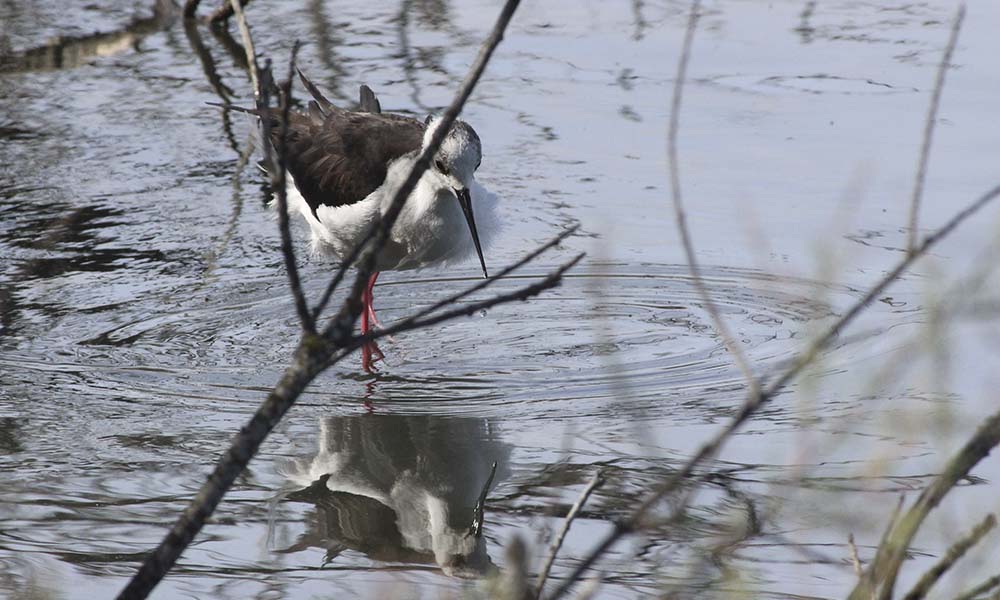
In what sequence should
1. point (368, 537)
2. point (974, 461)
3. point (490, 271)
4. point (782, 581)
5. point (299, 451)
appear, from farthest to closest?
point (490, 271) → point (299, 451) → point (368, 537) → point (782, 581) → point (974, 461)

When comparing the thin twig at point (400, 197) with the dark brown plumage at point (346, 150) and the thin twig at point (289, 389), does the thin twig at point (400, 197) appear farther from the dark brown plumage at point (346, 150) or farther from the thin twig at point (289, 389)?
the dark brown plumage at point (346, 150)

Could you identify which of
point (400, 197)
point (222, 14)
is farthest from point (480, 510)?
point (222, 14)

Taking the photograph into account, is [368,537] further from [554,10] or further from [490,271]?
[554,10]

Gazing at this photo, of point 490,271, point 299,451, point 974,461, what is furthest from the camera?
point 490,271

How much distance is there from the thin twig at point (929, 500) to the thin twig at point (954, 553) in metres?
0.05

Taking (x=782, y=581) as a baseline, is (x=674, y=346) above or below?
below

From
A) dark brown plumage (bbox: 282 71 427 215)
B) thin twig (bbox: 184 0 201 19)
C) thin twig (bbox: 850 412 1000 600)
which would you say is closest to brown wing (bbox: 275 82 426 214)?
dark brown plumage (bbox: 282 71 427 215)

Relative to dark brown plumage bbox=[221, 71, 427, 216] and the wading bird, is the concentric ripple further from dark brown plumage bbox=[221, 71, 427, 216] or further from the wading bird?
dark brown plumage bbox=[221, 71, 427, 216]

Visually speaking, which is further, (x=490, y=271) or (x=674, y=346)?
(x=490, y=271)

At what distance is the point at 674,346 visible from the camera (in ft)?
19.2

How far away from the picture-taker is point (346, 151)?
6438 mm

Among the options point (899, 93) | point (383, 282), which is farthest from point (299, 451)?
point (899, 93)

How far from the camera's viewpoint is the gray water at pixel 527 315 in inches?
161

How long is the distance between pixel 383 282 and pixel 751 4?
4.91m
